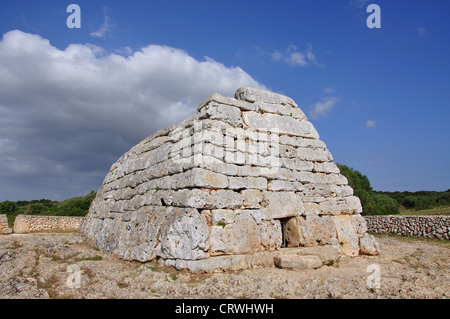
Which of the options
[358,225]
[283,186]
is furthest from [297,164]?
[358,225]

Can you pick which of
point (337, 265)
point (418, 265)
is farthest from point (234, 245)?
point (418, 265)

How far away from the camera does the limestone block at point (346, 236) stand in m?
6.64

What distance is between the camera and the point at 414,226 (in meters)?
14.4

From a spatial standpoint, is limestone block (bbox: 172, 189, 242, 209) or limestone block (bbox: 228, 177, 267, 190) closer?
limestone block (bbox: 172, 189, 242, 209)

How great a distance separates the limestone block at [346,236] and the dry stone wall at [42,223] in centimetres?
1688

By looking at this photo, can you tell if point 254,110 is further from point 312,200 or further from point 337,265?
point 337,265

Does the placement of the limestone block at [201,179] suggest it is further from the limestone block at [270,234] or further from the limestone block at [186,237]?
the limestone block at [270,234]

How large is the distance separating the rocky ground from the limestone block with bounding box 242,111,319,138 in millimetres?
3132

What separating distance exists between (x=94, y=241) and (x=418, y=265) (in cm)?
843

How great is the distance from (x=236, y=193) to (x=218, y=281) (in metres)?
1.76

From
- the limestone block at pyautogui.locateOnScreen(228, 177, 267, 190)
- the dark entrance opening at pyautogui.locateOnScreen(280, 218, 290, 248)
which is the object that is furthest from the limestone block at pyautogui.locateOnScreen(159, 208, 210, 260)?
the dark entrance opening at pyautogui.locateOnScreen(280, 218, 290, 248)

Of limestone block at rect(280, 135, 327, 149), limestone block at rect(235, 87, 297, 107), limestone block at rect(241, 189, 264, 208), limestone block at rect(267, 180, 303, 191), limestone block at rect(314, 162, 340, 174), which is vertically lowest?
limestone block at rect(241, 189, 264, 208)

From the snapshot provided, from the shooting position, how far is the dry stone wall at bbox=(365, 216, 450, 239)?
1320cm

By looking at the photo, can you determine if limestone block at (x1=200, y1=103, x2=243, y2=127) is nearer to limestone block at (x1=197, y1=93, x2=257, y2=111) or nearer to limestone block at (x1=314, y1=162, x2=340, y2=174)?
limestone block at (x1=197, y1=93, x2=257, y2=111)
